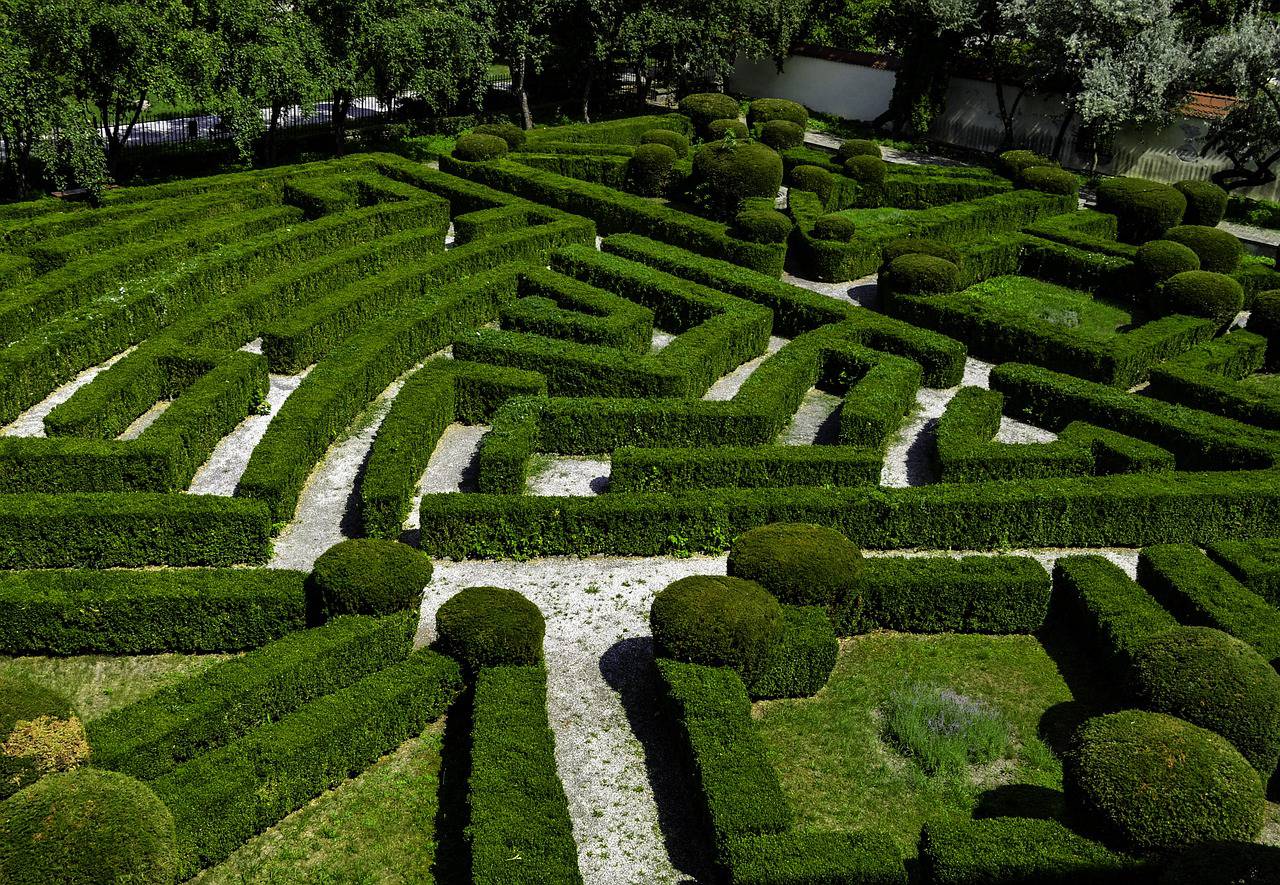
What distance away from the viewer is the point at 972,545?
19875mm

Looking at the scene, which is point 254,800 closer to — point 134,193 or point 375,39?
point 134,193

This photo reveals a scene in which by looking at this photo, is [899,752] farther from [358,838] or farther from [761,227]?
[761,227]

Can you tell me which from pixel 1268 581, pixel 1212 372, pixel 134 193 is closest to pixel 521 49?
pixel 134 193

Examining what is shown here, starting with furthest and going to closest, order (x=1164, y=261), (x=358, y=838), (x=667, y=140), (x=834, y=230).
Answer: (x=667, y=140), (x=834, y=230), (x=1164, y=261), (x=358, y=838)

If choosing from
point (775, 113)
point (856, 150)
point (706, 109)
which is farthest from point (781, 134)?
point (706, 109)

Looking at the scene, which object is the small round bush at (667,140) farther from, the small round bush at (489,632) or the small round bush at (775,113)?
the small round bush at (489,632)

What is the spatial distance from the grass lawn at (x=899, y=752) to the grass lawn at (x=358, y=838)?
16.1 ft

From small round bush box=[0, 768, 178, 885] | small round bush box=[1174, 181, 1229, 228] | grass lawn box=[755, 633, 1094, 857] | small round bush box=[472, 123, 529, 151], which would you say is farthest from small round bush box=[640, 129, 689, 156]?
small round bush box=[0, 768, 178, 885]

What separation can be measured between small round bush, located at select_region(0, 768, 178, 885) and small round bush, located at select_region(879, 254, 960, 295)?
75.9 feet

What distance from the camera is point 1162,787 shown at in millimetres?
12328

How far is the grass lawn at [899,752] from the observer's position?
563 inches

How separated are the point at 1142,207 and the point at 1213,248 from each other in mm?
4170

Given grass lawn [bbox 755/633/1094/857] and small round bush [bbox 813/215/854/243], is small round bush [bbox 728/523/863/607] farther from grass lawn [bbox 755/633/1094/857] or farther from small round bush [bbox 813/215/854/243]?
small round bush [bbox 813/215/854/243]

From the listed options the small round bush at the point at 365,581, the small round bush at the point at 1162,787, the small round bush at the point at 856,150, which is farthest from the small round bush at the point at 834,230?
the small round bush at the point at 1162,787
